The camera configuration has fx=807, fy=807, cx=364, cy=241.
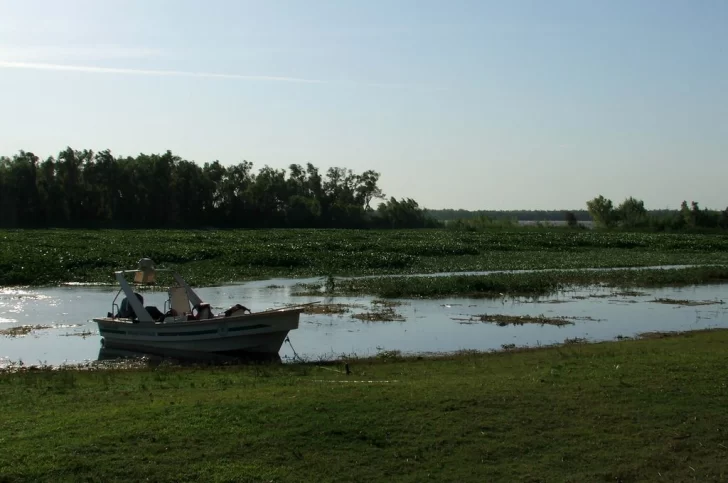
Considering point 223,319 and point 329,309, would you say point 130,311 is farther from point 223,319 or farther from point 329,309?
point 329,309

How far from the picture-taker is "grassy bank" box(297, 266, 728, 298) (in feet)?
112

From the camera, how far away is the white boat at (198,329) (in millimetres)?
19281

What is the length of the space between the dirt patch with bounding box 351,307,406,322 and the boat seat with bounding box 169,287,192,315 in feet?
21.0

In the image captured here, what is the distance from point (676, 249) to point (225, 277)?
43226 mm

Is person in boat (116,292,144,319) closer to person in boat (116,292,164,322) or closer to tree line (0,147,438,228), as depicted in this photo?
person in boat (116,292,164,322)

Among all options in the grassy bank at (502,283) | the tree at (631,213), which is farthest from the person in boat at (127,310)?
the tree at (631,213)

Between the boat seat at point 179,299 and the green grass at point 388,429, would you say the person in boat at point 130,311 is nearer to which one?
the boat seat at point 179,299

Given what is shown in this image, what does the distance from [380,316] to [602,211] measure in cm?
9862

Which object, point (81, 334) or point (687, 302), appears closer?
point (81, 334)

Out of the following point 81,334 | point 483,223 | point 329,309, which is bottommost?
point 81,334

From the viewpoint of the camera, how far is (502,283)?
118 feet

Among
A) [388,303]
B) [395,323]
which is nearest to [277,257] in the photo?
[388,303]

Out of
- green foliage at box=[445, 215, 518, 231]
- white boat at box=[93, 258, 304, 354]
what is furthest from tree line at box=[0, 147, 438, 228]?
white boat at box=[93, 258, 304, 354]

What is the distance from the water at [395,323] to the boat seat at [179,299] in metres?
2.35
